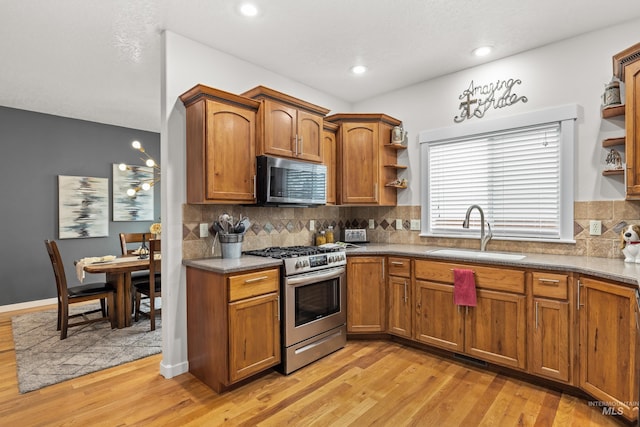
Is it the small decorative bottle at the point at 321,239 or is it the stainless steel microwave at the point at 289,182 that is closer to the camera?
the stainless steel microwave at the point at 289,182

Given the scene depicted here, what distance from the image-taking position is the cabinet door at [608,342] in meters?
1.87

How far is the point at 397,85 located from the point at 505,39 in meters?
1.22

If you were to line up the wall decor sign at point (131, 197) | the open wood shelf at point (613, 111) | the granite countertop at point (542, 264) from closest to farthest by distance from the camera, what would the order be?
1. the granite countertop at point (542, 264)
2. the open wood shelf at point (613, 111)
3. the wall decor sign at point (131, 197)

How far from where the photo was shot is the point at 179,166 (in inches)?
107

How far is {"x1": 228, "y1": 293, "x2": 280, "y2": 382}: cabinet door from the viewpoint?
233cm

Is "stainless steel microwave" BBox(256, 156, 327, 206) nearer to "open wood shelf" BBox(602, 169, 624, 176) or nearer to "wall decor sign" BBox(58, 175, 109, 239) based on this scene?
"open wood shelf" BBox(602, 169, 624, 176)

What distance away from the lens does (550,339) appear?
2.33 meters

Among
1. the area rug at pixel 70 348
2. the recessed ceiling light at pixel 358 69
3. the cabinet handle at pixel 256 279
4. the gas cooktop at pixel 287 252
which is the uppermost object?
the recessed ceiling light at pixel 358 69

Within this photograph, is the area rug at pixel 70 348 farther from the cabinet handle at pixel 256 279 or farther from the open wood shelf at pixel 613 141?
the open wood shelf at pixel 613 141

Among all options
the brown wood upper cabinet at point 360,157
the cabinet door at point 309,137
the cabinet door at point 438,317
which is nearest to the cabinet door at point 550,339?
the cabinet door at point 438,317

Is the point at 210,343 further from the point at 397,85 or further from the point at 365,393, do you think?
the point at 397,85

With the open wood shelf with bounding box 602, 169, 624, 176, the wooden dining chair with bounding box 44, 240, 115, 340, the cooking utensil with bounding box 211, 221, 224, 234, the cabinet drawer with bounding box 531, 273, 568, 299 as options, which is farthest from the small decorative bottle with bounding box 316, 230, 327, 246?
the open wood shelf with bounding box 602, 169, 624, 176

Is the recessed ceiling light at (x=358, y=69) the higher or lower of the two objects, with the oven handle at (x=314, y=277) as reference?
higher

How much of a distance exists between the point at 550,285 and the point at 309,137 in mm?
2292
